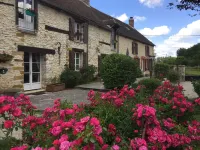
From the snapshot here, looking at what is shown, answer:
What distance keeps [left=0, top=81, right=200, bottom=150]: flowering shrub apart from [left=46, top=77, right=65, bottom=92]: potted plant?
9.47 metres

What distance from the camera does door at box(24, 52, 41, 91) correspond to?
12.8m

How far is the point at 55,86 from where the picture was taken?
13828mm

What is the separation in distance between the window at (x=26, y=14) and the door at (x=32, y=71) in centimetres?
139

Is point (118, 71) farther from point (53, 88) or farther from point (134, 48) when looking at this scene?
point (134, 48)

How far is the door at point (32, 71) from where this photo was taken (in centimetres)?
1281

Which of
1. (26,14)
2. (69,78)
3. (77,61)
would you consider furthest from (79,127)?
(77,61)

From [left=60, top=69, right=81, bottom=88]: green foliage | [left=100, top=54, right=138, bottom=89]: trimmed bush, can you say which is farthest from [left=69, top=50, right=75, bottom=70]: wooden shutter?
[left=100, top=54, right=138, bottom=89]: trimmed bush

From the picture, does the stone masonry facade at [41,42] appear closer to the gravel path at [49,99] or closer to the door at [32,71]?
the door at [32,71]

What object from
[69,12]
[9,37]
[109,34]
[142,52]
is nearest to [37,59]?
[9,37]

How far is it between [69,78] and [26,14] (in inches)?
173

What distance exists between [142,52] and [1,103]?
2993cm

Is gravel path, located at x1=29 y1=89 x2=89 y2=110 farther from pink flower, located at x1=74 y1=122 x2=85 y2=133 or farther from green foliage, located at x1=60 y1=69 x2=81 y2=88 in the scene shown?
pink flower, located at x1=74 y1=122 x2=85 y2=133

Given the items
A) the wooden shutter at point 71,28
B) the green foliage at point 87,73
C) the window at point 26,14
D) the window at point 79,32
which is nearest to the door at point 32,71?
the window at point 26,14

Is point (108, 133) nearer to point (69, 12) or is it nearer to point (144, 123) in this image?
point (144, 123)
